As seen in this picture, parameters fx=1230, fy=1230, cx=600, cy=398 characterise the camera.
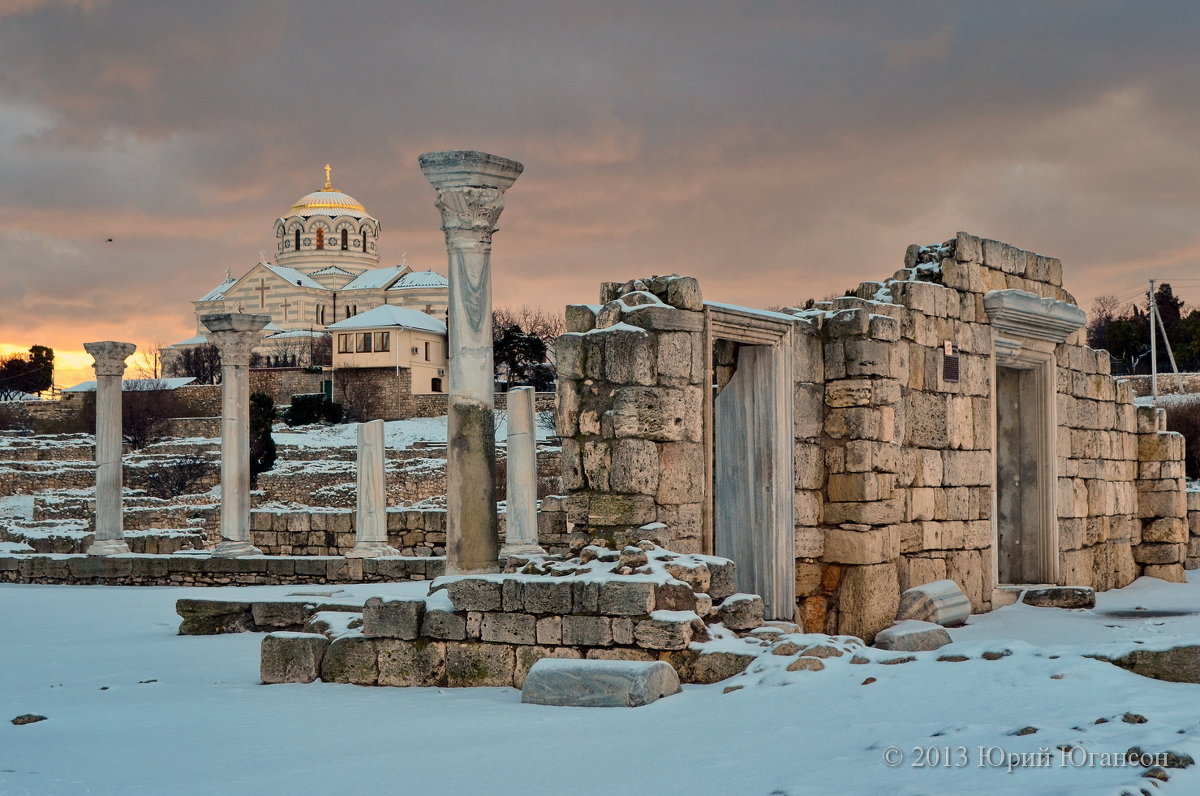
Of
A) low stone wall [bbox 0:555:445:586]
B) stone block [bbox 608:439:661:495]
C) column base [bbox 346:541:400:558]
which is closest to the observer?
stone block [bbox 608:439:661:495]

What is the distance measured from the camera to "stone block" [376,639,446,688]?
868 centimetres

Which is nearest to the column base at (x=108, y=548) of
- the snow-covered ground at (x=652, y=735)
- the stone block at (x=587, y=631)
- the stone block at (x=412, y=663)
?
the snow-covered ground at (x=652, y=735)

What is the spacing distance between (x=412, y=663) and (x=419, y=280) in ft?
237

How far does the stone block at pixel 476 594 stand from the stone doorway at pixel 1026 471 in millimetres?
7536

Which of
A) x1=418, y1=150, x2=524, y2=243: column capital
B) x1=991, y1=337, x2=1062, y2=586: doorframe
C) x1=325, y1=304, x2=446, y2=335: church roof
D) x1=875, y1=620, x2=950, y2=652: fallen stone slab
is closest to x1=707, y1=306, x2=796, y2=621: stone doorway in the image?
x1=875, y1=620, x2=950, y2=652: fallen stone slab

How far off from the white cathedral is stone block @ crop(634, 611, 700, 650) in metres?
A: 62.0

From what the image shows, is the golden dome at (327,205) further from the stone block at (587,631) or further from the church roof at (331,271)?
the stone block at (587,631)

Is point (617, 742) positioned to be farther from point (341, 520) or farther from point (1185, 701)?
point (341, 520)

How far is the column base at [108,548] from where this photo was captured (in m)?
20.9

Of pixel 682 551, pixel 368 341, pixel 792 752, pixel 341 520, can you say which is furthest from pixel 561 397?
pixel 368 341

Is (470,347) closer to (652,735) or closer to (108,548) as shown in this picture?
(652,735)

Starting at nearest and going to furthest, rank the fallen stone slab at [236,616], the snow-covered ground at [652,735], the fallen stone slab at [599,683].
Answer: the snow-covered ground at [652,735]
the fallen stone slab at [599,683]
the fallen stone slab at [236,616]

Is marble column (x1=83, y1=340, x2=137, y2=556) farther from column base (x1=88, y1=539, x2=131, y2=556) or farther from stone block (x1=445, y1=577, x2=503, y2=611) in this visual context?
stone block (x1=445, y1=577, x2=503, y2=611)

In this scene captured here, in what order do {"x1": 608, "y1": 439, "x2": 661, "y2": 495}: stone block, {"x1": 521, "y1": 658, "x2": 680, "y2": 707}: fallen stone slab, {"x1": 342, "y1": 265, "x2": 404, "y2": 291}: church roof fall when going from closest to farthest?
{"x1": 521, "y1": 658, "x2": 680, "y2": 707}: fallen stone slab
{"x1": 608, "y1": 439, "x2": 661, "y2": 495}: stone block
{"x1": 342, "y1": 265, "x2": 404, "y2": 291}: church roof
